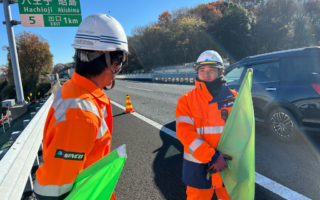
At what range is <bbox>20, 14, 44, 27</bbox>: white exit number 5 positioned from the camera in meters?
10.2

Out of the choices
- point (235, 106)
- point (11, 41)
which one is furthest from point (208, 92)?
point (11, 41)

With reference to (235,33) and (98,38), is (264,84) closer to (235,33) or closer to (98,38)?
Answer: (98,38)

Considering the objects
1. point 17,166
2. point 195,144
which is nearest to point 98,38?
point 195,144

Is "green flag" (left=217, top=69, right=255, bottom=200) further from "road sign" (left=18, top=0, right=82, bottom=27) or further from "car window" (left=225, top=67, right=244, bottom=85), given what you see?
"road sign" (left=18, top=0, right=82, bottom=27)

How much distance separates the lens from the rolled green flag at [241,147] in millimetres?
1780

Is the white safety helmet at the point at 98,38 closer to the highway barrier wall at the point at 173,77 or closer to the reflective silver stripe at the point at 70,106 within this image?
the reflective silver stripe at the point at 70,106

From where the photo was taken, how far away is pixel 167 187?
2.99 metres

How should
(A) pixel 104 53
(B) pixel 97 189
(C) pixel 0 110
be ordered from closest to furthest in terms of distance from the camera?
(B) pixel 97 189 → (A) pixel 104 53 → (C) pixel 0 110

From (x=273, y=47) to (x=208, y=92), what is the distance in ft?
165

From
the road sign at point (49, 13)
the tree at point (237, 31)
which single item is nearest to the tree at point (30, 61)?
the road sign at point (49, 13)

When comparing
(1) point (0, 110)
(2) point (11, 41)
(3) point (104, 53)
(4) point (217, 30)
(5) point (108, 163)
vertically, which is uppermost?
(4) point (217, 30)

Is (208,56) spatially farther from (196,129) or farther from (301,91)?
(301,91)

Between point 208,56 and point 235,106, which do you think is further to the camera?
point 208,56

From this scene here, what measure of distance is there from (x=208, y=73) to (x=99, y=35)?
4.87 feet
